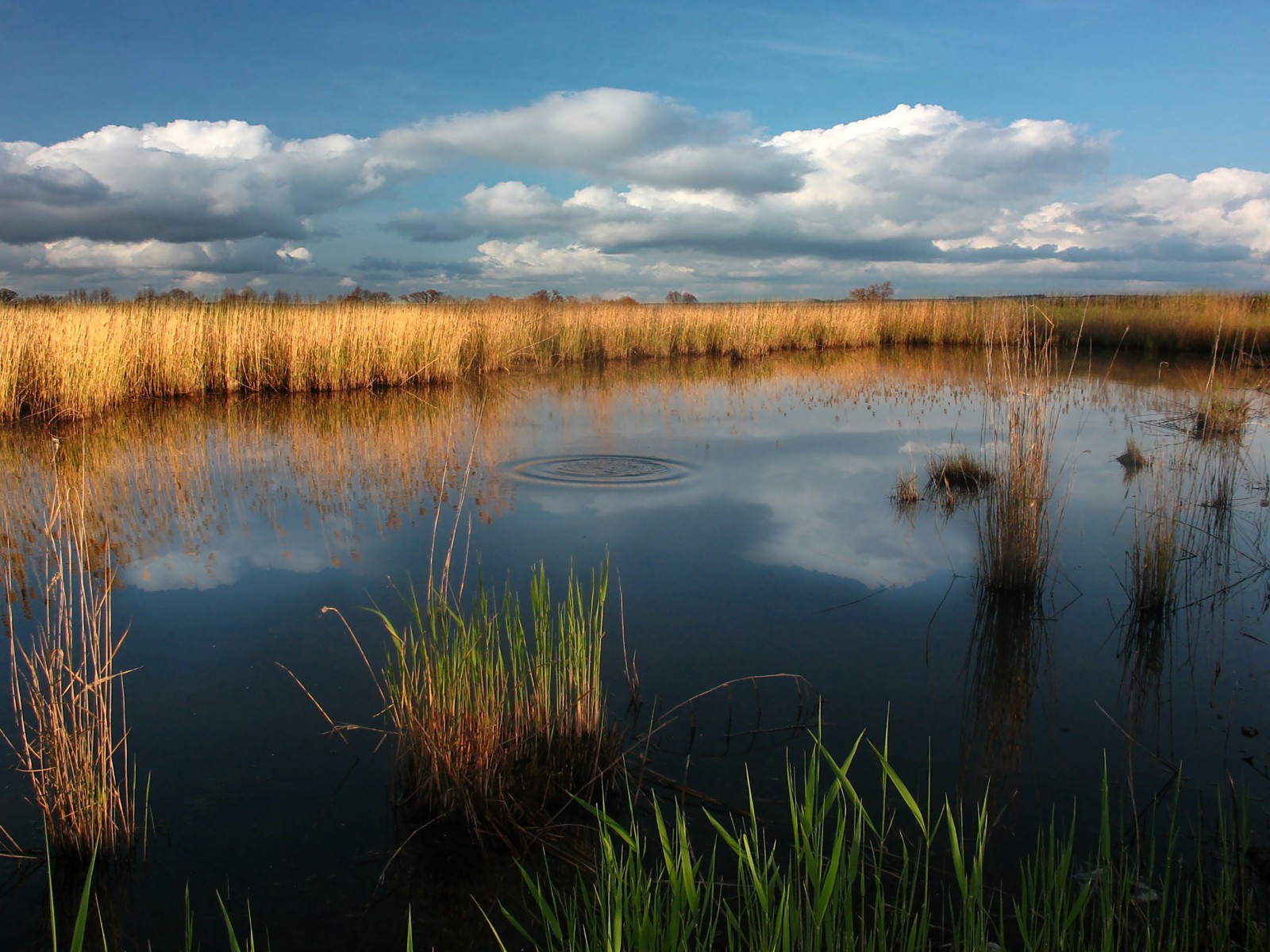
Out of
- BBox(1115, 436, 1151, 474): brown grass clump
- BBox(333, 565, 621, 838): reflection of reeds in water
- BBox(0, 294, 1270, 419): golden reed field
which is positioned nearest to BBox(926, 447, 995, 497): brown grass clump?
BBox(0, 294, 1270, 419): golden reed field

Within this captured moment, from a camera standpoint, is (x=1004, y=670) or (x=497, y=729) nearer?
(x=497, y=729)

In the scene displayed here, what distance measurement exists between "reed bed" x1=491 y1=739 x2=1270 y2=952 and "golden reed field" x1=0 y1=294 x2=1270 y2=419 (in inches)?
114

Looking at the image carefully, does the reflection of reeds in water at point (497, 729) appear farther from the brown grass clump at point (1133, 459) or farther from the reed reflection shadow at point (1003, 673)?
the brown grass clump at point (1133, 459)

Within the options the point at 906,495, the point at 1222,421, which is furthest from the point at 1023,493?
the point at 1222,421

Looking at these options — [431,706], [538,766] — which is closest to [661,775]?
[538,766]

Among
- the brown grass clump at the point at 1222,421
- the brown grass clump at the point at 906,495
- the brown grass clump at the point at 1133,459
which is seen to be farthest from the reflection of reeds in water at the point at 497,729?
the brown grass clump at the point at 1222,421

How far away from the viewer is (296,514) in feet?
20.8

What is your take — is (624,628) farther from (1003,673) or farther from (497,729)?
(1003,673)

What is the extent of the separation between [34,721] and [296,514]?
126 inches

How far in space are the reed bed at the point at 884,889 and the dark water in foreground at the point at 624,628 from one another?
9.1 inches

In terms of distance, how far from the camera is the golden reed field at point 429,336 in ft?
34.0

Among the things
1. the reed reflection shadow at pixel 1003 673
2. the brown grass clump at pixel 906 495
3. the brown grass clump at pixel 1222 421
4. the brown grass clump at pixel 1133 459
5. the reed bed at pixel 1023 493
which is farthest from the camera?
the brown grass clump at pixel 1222 421

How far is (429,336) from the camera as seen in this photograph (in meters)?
14.8

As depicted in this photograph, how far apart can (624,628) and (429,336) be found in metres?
11.7
